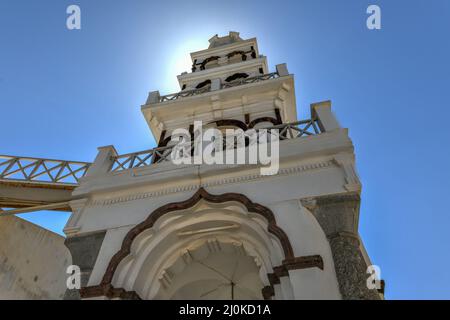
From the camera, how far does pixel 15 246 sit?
8.64m

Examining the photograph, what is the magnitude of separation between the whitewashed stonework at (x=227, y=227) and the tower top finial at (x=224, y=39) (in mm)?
12989

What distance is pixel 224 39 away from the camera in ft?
60.5

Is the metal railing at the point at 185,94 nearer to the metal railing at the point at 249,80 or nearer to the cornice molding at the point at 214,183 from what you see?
the metal railing at the point at 249,80

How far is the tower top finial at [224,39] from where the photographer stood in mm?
18106

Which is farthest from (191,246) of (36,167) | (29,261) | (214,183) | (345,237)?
(29,261)

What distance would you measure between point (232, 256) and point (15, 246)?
6.53m

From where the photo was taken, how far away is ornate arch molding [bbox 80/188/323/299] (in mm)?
4141

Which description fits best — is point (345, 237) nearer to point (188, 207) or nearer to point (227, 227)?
point (227, 227)

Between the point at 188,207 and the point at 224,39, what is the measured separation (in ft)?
50.6

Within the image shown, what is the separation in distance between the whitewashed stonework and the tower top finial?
42.6 ft

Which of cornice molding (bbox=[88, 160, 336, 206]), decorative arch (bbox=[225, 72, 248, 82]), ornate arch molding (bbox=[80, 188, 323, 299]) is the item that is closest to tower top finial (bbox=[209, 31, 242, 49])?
decorative arch (bbox=[225, 72, 248, 82])

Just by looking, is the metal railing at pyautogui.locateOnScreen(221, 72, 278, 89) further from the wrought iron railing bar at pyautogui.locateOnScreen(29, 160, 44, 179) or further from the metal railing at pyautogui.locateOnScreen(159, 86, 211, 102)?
the wrought iron railing bar at pyautogui.locateOnScreen(29, 160, 44, 179)
